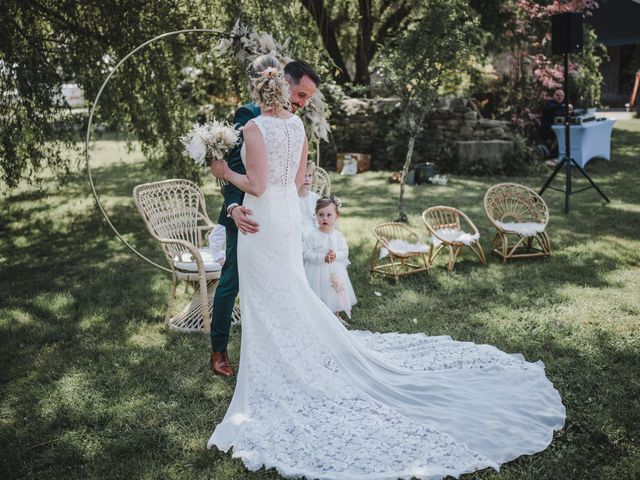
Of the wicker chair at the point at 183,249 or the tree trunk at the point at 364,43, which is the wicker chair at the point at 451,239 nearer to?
the wicker chair at the point at 183,249

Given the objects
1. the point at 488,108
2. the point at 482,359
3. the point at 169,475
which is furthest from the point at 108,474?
the point at 488,108

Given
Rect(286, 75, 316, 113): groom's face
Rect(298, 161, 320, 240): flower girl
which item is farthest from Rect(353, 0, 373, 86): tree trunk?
Rect(286, 75, 316, 113): groom's face

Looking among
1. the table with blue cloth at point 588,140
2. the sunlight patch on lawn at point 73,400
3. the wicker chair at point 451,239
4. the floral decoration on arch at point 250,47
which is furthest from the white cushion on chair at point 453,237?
the table with blue cloth at point 588,140

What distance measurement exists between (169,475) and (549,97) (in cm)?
1307

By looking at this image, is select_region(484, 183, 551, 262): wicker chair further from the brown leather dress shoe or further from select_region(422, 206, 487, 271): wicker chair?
the brown leather dress shoe

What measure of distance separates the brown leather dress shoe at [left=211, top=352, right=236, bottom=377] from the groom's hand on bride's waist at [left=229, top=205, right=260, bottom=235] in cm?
105

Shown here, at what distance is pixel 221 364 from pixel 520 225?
13.3 feet

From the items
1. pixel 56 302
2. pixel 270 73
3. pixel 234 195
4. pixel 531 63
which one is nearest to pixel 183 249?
pixel 56 302

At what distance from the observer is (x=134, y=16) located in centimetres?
708

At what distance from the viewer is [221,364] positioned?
4.08 meters

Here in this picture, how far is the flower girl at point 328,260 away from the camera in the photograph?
4918 mm

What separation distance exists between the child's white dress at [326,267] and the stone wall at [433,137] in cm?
656

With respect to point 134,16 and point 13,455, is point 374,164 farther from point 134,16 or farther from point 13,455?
point 13,455

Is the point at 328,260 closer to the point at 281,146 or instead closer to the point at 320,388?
the point at 320,388
